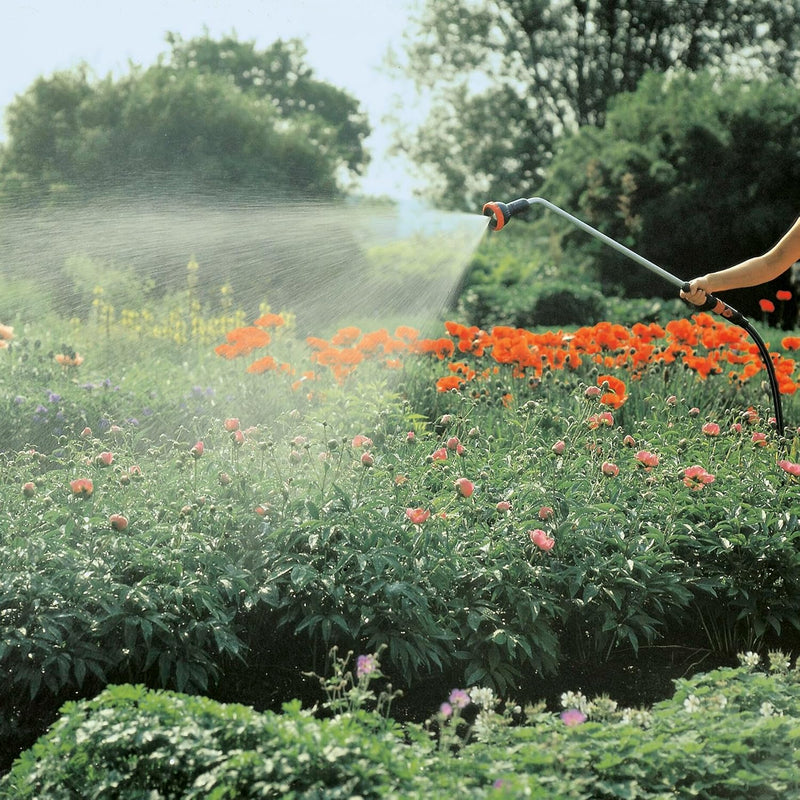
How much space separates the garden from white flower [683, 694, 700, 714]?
0.03 metres

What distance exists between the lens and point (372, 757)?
1926 millimetres

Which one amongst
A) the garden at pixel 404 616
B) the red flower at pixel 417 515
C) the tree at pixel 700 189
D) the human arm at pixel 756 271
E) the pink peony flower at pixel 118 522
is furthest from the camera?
the tree at pixel 700 189

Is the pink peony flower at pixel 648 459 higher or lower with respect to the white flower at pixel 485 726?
higher

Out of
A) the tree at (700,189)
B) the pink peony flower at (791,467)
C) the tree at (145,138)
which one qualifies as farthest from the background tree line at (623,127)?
the pink peony flower at (791,467)

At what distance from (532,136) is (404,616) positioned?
2699 centimetres

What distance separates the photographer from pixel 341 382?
546 centimetres

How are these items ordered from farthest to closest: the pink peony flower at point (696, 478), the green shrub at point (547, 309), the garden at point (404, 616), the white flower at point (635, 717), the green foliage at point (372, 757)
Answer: the green shrub at point (547, 309) → the pink peony flower at point (696, 478) → the white flower at point (635, 717) → the garden at point (404, 616) → the green foliage at point (372, 757)

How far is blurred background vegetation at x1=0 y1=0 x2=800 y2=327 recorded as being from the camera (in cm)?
1377

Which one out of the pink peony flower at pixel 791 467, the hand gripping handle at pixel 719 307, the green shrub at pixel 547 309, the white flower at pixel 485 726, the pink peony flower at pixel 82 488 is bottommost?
the green shrub at pixel 547 309

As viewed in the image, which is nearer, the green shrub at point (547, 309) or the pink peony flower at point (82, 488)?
the pink peony flower at point (82, 488)

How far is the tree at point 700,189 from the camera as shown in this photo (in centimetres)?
1367

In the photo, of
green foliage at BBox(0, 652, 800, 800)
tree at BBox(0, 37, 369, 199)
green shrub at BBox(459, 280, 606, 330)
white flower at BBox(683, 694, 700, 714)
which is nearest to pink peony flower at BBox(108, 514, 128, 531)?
green foliage at BBox(0, 652, 800, 800)

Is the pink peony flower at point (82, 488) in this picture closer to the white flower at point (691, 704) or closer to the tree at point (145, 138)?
the white flower at point (691, 704)

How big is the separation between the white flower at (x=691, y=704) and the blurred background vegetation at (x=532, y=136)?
9042 millimetres
